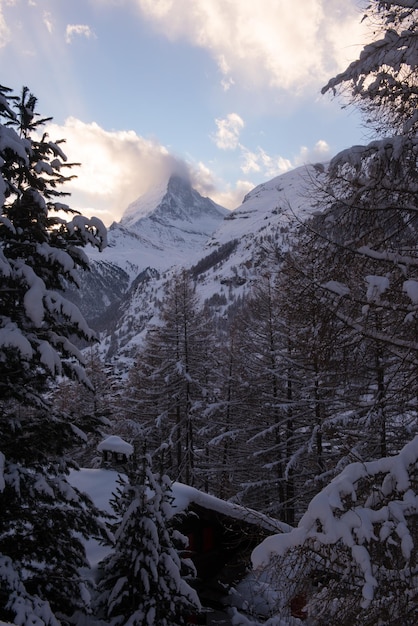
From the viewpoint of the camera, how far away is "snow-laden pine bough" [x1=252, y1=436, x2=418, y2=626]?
2.92 meters

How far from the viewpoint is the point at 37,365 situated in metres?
6.40

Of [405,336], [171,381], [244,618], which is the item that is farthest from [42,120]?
[171,381]

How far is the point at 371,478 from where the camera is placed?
337 centimetres

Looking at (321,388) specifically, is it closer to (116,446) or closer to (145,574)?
(145,574)

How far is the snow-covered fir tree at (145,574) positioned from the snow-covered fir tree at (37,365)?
595 millimetres

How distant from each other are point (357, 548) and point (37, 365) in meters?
5.05

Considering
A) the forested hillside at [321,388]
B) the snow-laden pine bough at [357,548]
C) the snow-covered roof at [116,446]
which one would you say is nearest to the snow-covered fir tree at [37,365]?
the forested hillside at [321,388]

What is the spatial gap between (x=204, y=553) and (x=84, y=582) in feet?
16.6

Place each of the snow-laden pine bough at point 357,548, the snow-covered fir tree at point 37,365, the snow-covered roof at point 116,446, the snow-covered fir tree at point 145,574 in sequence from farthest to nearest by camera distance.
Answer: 1. the snow-covered roof at point 116,446
2. the snow-covered fir tree at point 145,574
3. the snow-covered fir tree at point 37,365
4. the snow-laden pine bough at point 357,548

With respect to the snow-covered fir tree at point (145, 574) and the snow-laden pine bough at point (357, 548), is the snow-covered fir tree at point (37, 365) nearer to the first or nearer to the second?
the snow-covered fir tree at point (145, 574)

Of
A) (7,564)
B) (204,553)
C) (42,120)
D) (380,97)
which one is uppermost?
(42,120)

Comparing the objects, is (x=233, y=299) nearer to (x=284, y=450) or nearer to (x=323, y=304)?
(x=284, y=450)

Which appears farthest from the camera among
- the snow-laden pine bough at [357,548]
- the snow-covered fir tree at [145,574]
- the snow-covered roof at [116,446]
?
the snow-covered roof at [116,446]

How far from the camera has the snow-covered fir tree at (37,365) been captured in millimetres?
5738
